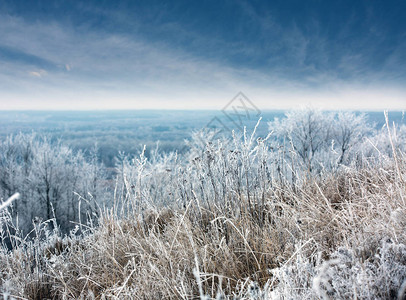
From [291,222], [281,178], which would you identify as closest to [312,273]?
[291,222]

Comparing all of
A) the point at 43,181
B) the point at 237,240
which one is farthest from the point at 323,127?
the point at 43,181

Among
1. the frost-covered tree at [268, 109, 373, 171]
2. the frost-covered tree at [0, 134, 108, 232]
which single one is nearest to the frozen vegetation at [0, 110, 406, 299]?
the frost-covered tree at [0, 134, 108, 232]

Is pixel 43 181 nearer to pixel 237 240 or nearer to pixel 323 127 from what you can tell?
pixel 237 240

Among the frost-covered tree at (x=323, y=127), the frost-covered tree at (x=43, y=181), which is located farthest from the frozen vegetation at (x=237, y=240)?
the frost-covered tree at (x=323, y=127)

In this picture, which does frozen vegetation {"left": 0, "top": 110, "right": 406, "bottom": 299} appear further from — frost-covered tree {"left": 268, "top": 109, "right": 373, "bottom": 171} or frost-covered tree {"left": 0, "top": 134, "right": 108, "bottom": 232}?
frost-covered tree {"left": 268, "top": 109, "right": 373, "bottom": 171}

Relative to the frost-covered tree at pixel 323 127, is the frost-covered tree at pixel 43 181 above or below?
below

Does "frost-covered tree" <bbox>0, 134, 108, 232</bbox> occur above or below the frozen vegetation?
below

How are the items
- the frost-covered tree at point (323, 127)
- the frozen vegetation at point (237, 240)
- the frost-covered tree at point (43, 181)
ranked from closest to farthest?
the frozen vegetation at point (237, 240) < the frost-covered tree at point (43, 181) < the frost-covered tree at point (323, 127)

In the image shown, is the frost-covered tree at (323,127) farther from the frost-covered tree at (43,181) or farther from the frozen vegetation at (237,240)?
the frozen vegetation at (237,240)

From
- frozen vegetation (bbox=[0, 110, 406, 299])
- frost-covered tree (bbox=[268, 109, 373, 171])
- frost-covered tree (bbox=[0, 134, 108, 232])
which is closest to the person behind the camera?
frozen vegetation (bbox=[0, 110, 406, 299])

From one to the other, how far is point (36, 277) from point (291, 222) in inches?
97.1

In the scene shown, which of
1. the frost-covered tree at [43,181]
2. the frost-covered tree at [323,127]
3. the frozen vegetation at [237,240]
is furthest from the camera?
the frost-covered tree at [323,127]

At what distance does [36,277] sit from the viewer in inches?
81.9

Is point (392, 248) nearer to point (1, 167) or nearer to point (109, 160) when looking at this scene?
point (1, 167)
